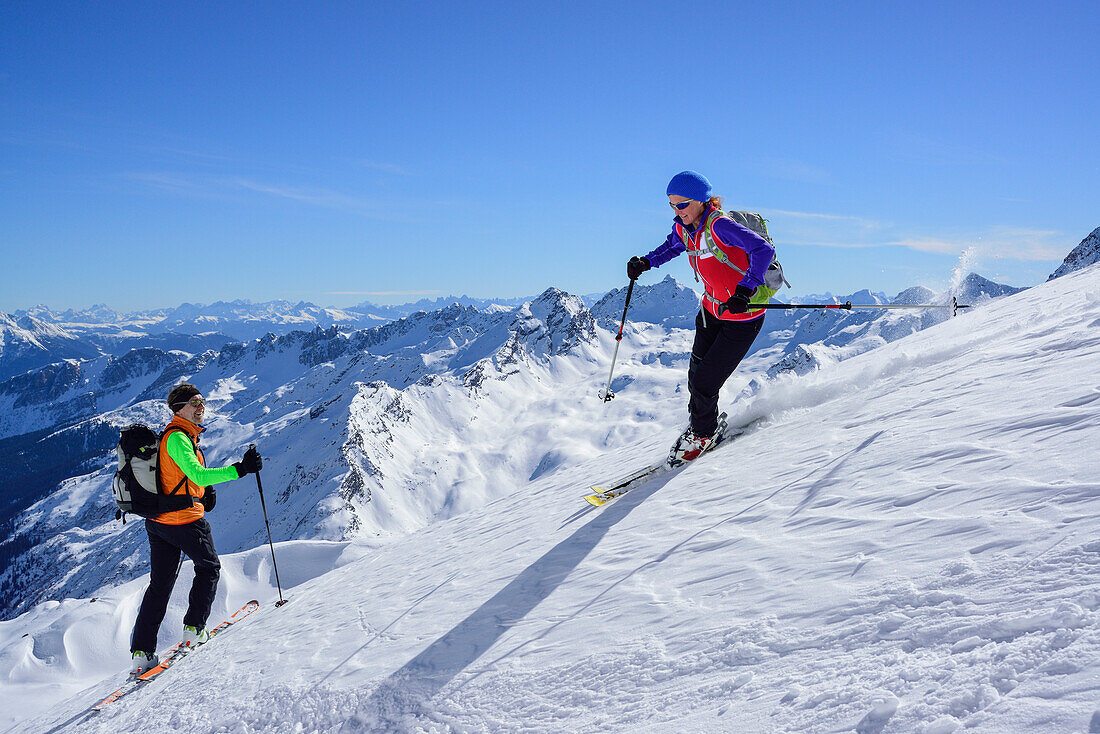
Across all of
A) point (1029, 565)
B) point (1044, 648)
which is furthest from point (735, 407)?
point (1044, 648)

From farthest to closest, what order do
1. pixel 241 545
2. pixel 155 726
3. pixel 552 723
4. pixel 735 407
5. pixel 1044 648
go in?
pixel 241 545, pixel 735 407, pixel 155 726, pixel 552 723, pixel 1044 648

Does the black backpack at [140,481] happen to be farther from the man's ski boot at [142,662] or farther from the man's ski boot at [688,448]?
the man's ski boot at [688,448]

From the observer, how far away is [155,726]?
4.78 metres

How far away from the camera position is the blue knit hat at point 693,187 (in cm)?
636

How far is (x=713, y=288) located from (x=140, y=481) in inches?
279

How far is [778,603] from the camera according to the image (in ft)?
10.8

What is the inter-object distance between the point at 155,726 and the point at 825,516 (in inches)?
227

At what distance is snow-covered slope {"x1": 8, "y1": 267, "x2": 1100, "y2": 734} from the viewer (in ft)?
7.80

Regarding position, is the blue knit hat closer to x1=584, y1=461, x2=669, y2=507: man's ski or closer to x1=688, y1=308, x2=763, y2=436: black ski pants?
x1=688, y1=308, x2=763, y2=436: black ski pants

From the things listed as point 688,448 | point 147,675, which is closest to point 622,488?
point 688,448

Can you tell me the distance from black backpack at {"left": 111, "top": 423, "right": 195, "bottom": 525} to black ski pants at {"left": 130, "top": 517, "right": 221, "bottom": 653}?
30 centimetres

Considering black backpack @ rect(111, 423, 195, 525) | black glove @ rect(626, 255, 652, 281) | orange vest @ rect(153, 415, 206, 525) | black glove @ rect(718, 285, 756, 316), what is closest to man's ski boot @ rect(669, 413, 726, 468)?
black glove @ rect(718, 285, 756, 316)

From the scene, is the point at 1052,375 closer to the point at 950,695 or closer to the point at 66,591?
the point at 950,695

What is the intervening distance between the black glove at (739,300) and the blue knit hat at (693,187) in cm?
112
